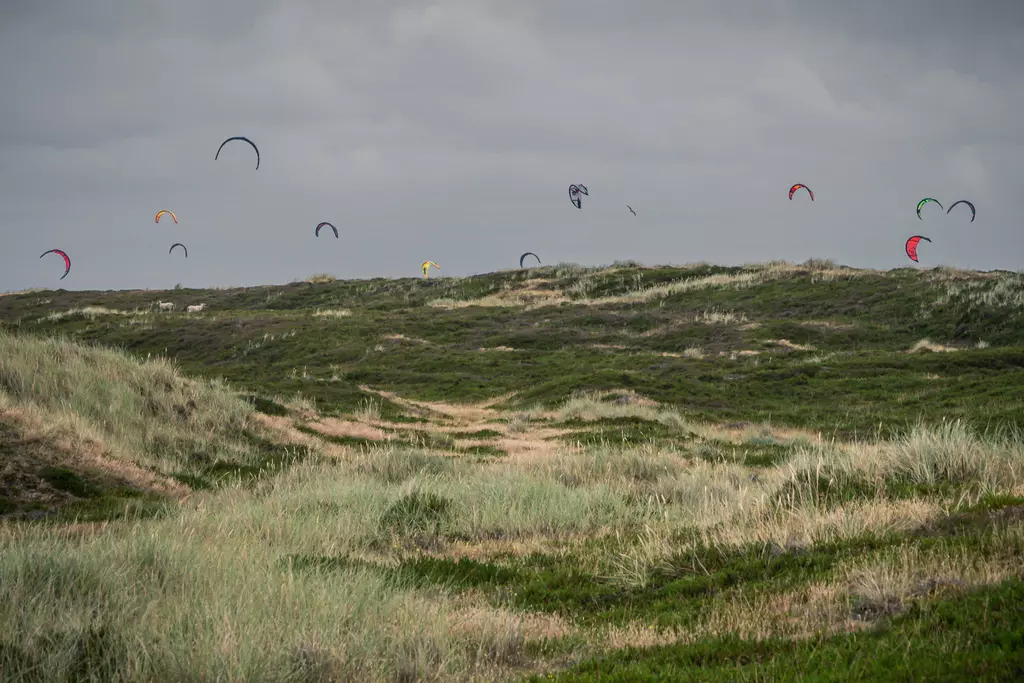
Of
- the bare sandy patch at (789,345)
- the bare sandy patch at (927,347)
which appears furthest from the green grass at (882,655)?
the bare sandy patch at (789,345)

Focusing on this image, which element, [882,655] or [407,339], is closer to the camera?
[882,655]

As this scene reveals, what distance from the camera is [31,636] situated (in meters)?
4.80

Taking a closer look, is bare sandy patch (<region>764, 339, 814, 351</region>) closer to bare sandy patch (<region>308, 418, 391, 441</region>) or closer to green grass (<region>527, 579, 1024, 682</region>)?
bare sandy patch (<region>308, 418, 391, 441</region>)

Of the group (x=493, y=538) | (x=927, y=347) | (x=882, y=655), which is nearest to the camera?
(x=882, y=655)

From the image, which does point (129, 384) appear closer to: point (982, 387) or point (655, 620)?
point (655, 620)

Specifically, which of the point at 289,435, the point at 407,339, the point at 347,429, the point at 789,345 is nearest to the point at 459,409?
the point at 347,429

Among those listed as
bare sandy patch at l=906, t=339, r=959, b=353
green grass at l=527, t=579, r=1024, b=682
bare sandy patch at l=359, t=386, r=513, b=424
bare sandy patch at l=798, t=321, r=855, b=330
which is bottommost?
bare sandy patch at l=359, t=386, r=513, b=424

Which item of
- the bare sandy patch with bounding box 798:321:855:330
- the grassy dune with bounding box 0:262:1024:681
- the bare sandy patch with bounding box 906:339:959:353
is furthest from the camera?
the bare sandy patch with bounding box 798:321:855:330

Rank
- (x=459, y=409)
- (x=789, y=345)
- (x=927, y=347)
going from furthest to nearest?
(x=789, y=345), (x=927, y=347), (x=459, y=409)

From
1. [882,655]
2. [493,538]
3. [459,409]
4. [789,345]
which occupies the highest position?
[882,655]

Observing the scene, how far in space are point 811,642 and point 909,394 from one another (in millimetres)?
26670

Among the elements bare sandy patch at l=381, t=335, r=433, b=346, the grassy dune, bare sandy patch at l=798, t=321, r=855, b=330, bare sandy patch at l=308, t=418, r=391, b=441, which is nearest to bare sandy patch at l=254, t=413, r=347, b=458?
the grassy dune

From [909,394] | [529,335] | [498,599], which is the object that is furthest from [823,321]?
[498,599]

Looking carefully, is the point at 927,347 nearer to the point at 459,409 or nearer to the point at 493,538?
the point at 459,409
